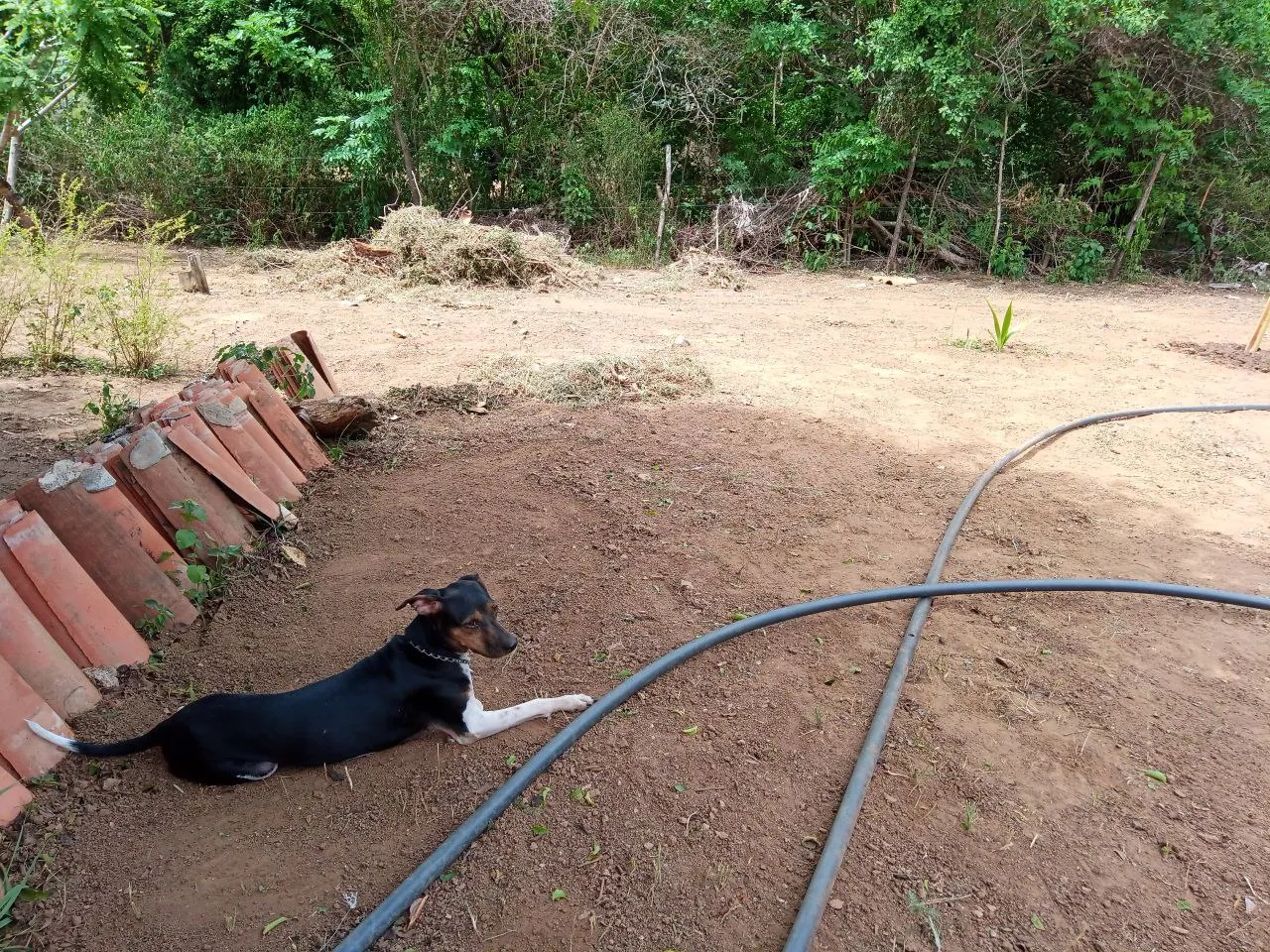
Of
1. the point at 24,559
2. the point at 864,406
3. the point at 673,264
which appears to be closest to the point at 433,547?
the point at 24,559

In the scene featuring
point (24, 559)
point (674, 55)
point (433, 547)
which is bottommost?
point (433, 547)

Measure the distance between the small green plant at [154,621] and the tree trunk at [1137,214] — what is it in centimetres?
1315

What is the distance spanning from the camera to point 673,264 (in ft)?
38.6

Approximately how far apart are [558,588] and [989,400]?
4168mm

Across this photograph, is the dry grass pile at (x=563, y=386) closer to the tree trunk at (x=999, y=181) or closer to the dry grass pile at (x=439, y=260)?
the dry grass pile at (x=439, y=260)

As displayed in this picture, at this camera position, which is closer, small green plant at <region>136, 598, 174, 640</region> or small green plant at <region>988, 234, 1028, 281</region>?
small green plant at <region>136, 598, 174, 640</region>

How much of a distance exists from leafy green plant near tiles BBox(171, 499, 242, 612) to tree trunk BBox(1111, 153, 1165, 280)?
12.8 m

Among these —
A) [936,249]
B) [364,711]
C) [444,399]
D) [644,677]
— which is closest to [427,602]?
[364,711]

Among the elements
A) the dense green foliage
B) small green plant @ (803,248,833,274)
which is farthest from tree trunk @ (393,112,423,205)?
small green plant @ (803,248,833,274)

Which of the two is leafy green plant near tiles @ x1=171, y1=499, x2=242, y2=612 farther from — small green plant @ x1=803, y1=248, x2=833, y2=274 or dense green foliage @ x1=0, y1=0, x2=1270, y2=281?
small green plant @ x1=803, y1=248, x2=833, y2=274

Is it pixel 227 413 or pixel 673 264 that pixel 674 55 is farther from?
pixel 227 413

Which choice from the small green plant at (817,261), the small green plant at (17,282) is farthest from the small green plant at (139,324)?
the small green plant at (817,261)

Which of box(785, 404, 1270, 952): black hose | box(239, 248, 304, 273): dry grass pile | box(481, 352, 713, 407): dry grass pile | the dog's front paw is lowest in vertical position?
box(239, 248, 304, 273): dry grass pile

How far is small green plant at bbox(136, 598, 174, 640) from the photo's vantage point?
290cm
